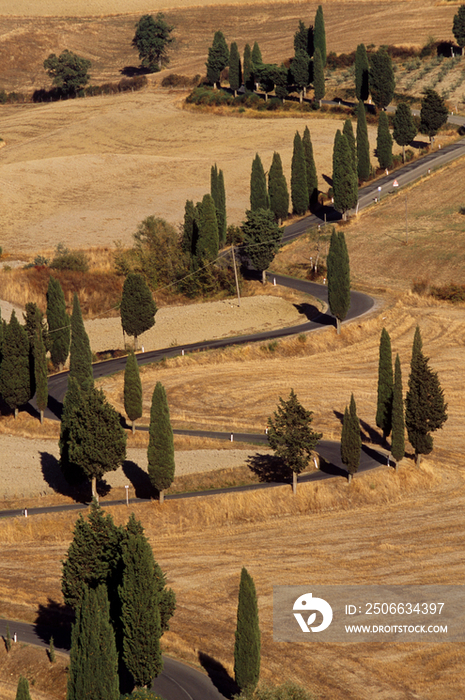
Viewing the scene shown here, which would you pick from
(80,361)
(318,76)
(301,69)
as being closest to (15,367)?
(80,361)

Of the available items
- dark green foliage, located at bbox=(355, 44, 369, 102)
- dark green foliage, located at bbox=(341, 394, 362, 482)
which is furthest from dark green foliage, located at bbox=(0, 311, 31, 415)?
dark green foliage, located at bbox=(355, 44, 369, 102)

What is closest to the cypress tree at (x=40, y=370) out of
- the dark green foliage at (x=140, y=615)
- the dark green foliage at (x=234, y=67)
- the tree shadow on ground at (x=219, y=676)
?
the tree shadow on ground at (x=219, y=676)

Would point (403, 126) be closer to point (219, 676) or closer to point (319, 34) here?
point (319, 34)

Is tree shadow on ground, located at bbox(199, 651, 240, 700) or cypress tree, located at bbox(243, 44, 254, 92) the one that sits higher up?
cypress tree, located at bbox(243, 44, 254, 92)

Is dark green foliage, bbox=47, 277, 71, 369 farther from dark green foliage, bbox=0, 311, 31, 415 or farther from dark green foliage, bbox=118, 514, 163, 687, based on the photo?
dark green foliage, bbox=118, 514, 163, 687

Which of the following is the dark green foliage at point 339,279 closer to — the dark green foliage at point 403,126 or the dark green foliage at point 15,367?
the dark green foliage at point 15,367

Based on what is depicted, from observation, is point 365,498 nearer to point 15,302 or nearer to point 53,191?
point 15,302
